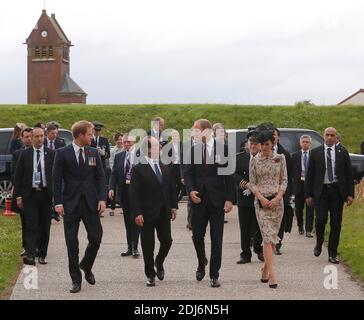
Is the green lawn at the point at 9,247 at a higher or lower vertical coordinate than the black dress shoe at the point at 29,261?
lower

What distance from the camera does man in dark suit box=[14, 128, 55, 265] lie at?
11.4m

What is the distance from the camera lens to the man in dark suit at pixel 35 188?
1143 cm

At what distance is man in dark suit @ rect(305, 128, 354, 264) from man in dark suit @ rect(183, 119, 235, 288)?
220 cm

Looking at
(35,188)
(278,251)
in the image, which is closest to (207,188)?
(35,188)

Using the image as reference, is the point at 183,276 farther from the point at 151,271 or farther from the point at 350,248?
the point at 350,248

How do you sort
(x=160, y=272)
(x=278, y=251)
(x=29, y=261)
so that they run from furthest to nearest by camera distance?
1. (x=278, y=251)
2. (x=29, y=261)
3. (x=160, y=272)

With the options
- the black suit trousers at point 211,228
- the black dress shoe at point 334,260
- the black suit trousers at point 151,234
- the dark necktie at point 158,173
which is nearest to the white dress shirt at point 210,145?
the black suit trousers at point 211,228

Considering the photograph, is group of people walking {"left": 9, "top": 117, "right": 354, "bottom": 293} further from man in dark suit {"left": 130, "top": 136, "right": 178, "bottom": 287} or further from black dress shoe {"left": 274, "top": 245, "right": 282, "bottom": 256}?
black dress shoe {"left": 274, "top": 245, "right": 282, "bottom": 256}

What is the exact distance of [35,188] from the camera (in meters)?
11.5

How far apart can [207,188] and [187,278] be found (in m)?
1.17

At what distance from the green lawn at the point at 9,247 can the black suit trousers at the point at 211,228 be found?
7.66 ft

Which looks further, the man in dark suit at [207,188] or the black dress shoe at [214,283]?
the man in dark suit at [207,188]

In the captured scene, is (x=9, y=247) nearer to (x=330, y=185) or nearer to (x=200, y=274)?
(x=200, y=274)

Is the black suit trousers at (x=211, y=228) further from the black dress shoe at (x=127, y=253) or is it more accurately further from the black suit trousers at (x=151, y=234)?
the black dress shoe at (x=127, y=253)
